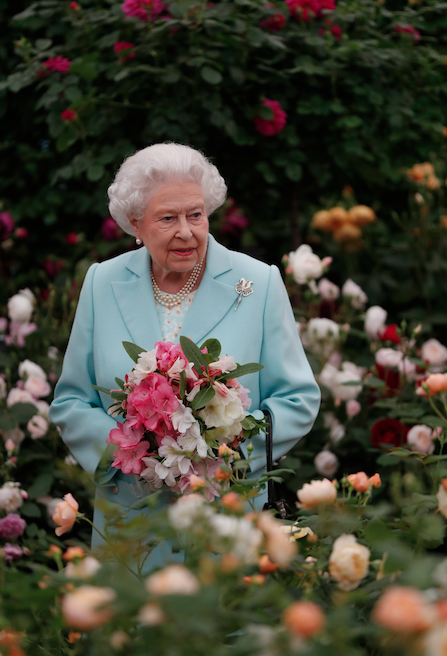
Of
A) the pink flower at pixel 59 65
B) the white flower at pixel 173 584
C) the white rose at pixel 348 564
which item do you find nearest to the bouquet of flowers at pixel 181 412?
the white rose at pixel 348 564

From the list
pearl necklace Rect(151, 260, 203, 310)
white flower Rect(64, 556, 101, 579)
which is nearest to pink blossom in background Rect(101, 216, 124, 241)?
pearl necklace Rect(151, 260, 203, 310)

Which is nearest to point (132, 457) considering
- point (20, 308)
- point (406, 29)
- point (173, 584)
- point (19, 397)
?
point (173, 584)

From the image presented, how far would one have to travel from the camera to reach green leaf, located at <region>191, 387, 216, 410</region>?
1579 mm

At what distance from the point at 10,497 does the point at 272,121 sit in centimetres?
185

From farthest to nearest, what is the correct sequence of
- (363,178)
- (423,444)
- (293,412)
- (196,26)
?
1. (363,178)
2. (196,26)
3. (423,444)
4. (293,412)

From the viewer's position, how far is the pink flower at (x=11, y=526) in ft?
7.96

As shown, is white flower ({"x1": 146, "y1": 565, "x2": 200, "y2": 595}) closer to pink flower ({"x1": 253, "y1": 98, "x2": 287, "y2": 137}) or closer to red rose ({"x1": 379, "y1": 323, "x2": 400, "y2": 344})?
red rose ({"x1": 379, "y1": 323, "x2": 400, "y2": 344})

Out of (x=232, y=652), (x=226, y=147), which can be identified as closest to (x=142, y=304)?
(x=232, y=652)

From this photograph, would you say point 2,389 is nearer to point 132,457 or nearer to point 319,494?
point 132,457

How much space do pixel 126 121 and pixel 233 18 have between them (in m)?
0.66

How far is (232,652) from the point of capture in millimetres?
802

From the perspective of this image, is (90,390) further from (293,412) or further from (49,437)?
(49,437)

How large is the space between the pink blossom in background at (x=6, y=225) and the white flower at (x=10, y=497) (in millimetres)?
1514

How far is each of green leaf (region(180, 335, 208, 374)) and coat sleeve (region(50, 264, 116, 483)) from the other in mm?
461
